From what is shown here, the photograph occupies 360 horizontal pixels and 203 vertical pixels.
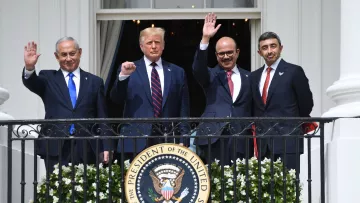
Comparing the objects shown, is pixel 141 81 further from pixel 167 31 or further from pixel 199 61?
pixel 167 31

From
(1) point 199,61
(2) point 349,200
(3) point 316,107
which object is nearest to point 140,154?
(1) point 199,61

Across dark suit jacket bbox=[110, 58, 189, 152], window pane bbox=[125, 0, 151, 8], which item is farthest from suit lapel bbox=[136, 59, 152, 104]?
window pane bbox=[125, 0, 151, 8]

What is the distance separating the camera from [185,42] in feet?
45.6

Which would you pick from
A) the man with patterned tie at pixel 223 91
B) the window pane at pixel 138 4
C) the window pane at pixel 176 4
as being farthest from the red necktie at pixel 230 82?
the window pane at pixel 138 4

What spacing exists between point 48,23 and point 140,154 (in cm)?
328

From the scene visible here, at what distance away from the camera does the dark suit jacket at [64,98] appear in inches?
409

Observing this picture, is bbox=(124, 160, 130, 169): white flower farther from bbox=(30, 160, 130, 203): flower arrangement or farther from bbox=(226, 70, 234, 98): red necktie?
bbox=(226, 70, 234, 98): red necktie

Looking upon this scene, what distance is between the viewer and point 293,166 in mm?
10367

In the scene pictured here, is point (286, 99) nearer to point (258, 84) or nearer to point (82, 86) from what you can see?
point (258, 84)

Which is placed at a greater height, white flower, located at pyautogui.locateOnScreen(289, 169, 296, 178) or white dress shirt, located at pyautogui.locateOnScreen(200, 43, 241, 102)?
white dress shirt, located at pyautogui.locateOnScreen(200, 43, 241, 102)

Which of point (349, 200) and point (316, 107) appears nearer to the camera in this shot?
point (349, 200)

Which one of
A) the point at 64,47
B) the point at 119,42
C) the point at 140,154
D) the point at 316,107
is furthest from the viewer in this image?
the point at 119,42

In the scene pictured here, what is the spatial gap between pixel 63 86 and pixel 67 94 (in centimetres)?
9

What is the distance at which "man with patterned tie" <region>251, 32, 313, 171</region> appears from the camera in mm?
10320
